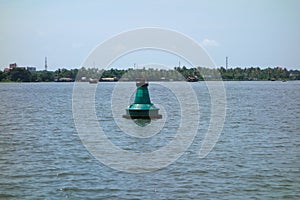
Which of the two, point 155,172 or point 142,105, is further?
point 142,105

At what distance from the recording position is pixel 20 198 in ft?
46.0

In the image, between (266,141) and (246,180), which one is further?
(266,141)

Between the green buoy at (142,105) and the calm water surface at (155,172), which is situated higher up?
the green buoy at (142,105)

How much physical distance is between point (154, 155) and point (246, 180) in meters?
5.13

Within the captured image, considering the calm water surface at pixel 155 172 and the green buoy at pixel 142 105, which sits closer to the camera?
the calm water surface at pixel 155 172

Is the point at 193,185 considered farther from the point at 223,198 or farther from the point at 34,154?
the point at 34,154

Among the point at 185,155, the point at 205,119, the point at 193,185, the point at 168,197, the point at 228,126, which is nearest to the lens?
the point at 168,197

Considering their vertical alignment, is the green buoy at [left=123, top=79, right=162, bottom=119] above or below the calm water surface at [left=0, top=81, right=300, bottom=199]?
above

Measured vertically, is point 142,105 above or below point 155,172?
above

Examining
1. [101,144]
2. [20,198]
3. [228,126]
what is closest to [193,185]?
[20,198]

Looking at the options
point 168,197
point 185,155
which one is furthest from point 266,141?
point 168,197

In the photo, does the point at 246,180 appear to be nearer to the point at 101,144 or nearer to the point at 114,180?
the point at 114,180

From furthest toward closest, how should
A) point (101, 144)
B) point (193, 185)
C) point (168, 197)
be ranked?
point (101, 144)
point (193, 185)
point (168, 197)

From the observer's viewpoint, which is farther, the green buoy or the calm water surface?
the green buoy
